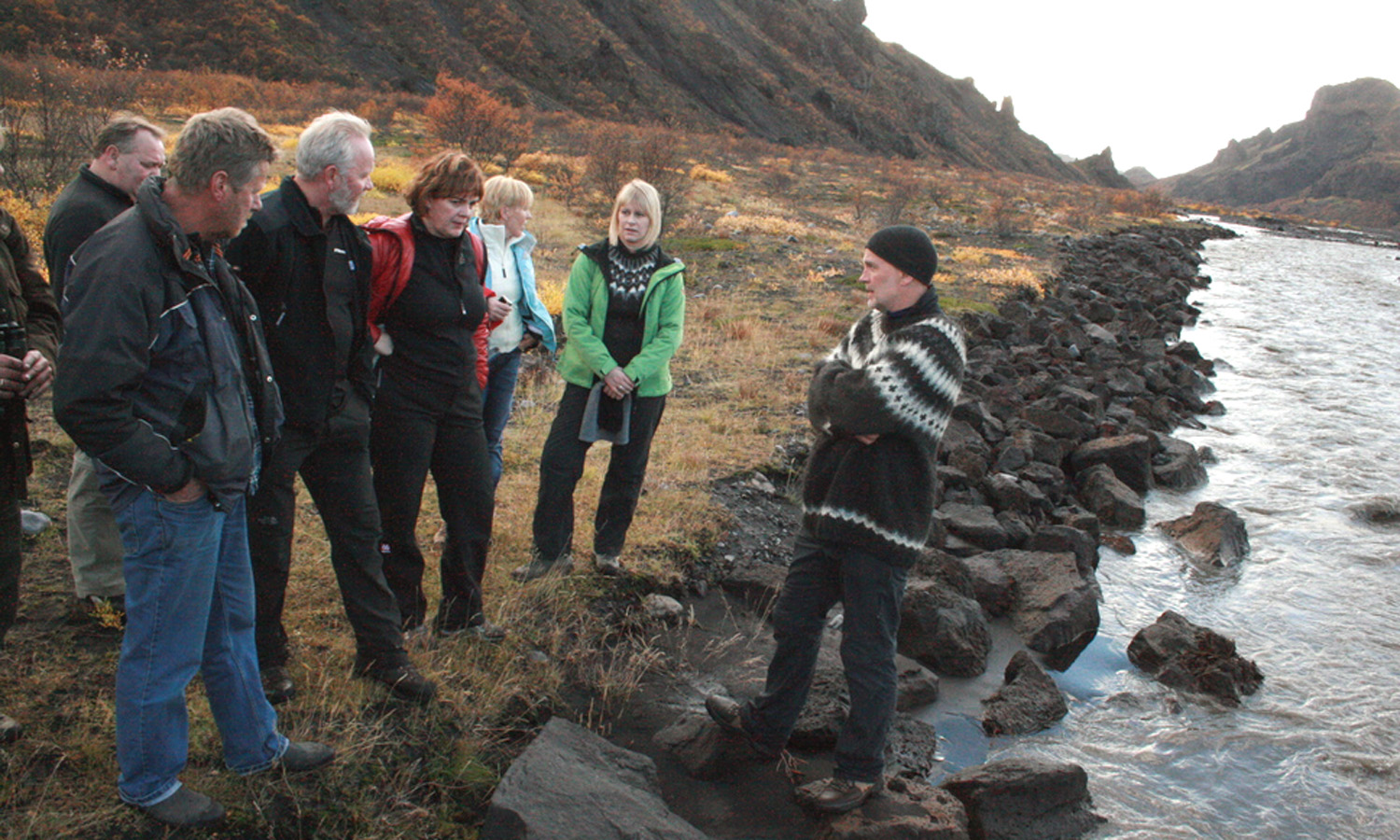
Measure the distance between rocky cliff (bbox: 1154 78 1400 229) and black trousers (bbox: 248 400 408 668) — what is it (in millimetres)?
111259

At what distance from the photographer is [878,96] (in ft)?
283

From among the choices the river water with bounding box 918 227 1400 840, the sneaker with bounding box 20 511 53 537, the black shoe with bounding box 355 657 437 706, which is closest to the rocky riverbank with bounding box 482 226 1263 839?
the river water with bounding box 918 227 1400 840

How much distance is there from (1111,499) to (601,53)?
54326 mm

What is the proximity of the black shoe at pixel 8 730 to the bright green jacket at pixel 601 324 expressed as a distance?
252 cm

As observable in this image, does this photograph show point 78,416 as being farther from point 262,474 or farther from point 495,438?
point 495,438

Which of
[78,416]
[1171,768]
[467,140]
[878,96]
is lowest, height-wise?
[1171,768]

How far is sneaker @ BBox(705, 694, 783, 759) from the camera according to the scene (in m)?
3.62

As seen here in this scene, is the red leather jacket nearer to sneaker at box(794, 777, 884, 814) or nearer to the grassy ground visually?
the grassy ground

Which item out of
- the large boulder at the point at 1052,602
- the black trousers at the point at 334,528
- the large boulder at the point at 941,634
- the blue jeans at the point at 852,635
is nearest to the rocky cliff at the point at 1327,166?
the large boulder at the point at 1052,602

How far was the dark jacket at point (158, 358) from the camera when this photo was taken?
2166mm

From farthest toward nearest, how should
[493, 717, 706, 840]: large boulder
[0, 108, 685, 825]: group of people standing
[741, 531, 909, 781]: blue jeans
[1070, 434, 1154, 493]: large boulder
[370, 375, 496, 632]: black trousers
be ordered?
[1070, 434, 1154, 493]: large boulder, [370, 375, 496, 632]: black trousers, [741, 531, 909, 781]: blue jeans, [493, 717, 706, 840]: large boulder, [0, 108, 685, 825]: group of people standing

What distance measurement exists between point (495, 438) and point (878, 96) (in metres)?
89.1

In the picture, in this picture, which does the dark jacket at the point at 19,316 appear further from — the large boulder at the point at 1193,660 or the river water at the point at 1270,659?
the large boulder at the point at 1193,660

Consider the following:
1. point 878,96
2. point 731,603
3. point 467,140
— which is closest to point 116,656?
point 731,603
